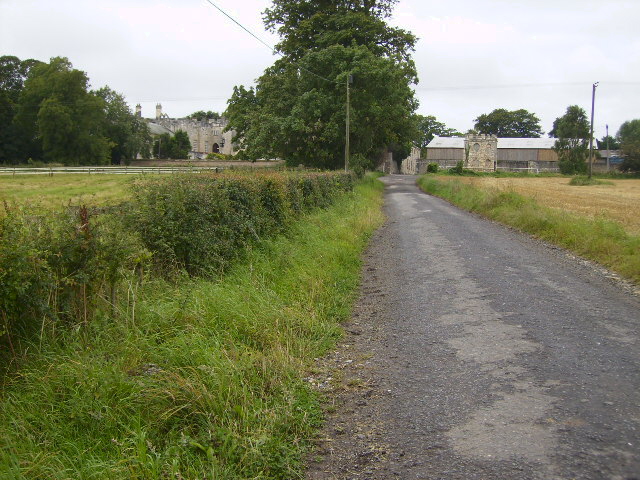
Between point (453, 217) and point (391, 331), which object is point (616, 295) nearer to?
point (391, 331)

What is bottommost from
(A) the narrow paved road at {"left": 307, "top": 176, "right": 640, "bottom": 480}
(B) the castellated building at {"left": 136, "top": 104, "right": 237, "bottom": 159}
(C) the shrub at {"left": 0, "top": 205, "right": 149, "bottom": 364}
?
(A) the narrow paved road at {"left": 307, "top": 176, "right": 640, "bottom": 480}

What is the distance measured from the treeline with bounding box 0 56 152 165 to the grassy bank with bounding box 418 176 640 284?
2180 inches

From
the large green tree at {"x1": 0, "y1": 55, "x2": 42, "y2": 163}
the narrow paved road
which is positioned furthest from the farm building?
the narrow paved road

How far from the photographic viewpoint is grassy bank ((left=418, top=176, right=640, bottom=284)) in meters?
10.9

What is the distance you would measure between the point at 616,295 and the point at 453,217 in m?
12.6

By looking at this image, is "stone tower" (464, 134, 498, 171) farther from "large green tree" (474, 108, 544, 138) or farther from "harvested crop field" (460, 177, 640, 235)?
"harvested crop field" (460, 177, 640, 235)

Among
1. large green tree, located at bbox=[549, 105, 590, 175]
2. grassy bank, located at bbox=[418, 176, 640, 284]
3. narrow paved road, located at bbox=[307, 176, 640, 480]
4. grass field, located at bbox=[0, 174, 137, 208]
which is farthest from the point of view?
large green tree, located at bbox=[549, 105, 590, 175]

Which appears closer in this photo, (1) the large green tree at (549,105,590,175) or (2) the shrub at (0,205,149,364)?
(2) the shrub at (0,205,149,364)

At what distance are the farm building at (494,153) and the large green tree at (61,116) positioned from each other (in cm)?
5489

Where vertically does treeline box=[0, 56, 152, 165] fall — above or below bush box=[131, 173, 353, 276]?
above

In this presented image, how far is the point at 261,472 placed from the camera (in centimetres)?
347

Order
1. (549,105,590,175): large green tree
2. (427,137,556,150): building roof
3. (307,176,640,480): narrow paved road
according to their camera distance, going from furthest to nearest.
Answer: (427,137,556,150): building roof → (549,105,590,175): large green tree → (307,176,640,480): narrow paved road

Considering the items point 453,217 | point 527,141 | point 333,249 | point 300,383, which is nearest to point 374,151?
point 453,217

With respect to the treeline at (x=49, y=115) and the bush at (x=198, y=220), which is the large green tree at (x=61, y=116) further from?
the bush at (x=198, y=220)
